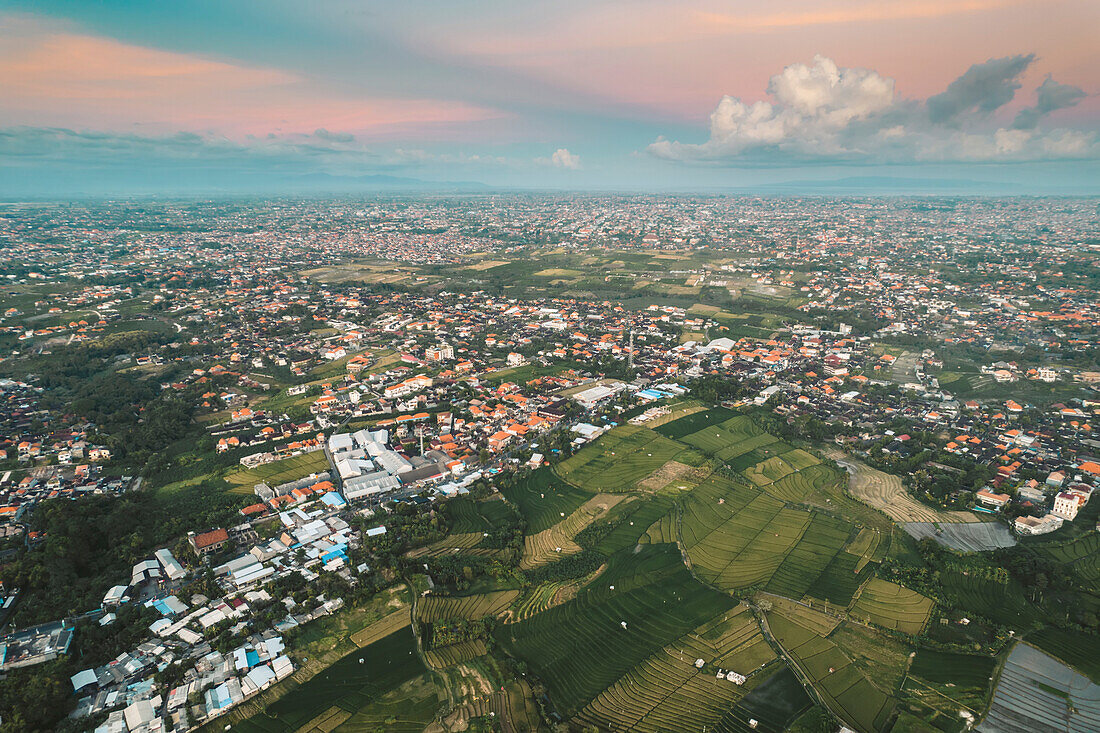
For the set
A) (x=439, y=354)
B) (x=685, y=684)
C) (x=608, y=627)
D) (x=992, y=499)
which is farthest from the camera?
(x=439, y=354)

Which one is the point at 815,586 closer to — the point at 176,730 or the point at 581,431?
the point at 581,431

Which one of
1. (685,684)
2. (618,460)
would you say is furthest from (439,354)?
(685,684)

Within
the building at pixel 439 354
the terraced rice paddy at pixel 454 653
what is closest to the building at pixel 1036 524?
the terraced rice paddy at pixel 454 653

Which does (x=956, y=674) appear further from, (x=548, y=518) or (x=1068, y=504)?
(x=548, y=518)

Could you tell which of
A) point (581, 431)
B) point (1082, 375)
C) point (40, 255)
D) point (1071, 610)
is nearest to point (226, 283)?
point (40, 255)

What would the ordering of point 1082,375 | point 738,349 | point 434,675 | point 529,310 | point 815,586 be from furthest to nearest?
point 529,310
point 738,349
point 1082,375
point 815,586
point 434,675

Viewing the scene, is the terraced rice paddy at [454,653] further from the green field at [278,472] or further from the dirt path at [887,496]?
the dirt path at [887,496]

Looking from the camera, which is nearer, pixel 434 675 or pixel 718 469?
pixel 434 675

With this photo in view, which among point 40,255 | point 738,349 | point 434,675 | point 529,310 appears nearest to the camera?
point 434,675
